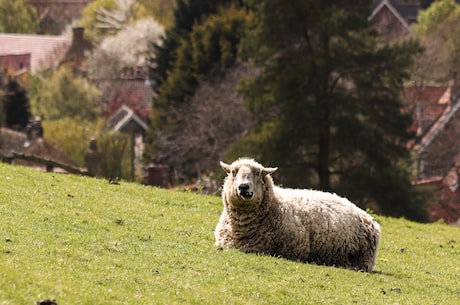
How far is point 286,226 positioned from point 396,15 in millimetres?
129758

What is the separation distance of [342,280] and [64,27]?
173254mm

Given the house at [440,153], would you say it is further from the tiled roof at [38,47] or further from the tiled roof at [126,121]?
the tiled roof at [38,47]

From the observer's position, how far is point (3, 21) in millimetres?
169250

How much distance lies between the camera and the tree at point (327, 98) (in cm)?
5122

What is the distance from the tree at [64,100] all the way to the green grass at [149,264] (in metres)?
84.0

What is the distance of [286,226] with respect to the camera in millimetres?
19016

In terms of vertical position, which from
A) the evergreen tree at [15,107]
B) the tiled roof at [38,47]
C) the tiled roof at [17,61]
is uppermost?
the tiled roof at [38,47]

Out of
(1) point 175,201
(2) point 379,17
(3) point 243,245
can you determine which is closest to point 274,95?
(1) point 175,201

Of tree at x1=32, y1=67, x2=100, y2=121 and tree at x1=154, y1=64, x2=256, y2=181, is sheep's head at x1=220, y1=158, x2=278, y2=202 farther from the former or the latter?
tree at x1=32, y1=67, x2=100, y2=121

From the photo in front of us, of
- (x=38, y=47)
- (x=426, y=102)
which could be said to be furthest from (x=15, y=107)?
(x=38, y=47)

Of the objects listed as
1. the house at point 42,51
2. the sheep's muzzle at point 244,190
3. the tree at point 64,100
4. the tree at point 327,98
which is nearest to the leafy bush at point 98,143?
the tree at point 64,100

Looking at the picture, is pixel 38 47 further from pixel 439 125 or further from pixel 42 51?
pixel 439 125

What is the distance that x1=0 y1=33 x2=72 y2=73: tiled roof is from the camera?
145500 mm

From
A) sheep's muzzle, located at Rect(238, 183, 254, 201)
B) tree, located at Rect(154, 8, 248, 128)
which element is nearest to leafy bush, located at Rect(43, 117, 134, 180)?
tree, located at Rect(154, 8, 248, 128)
